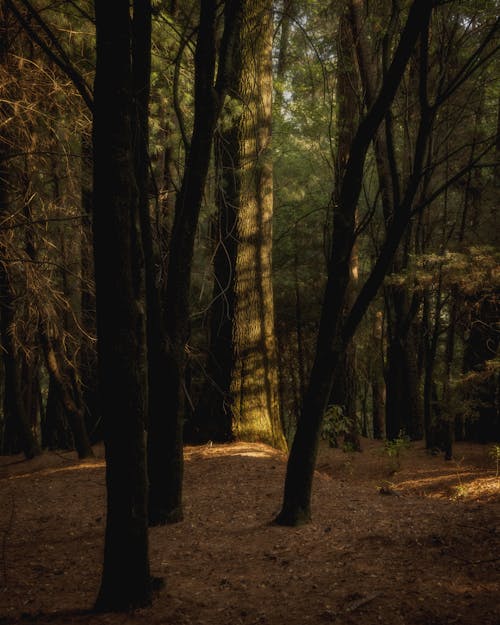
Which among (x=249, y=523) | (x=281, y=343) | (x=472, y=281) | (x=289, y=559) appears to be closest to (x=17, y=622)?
(x=289, y=559)

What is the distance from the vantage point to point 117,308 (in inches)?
135

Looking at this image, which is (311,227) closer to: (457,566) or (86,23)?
(86,23)

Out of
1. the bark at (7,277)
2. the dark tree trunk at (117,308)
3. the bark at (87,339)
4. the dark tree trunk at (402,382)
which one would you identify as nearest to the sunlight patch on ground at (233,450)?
the bark at (7,277)

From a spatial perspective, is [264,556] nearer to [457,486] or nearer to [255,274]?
[457,486]

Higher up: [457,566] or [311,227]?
[311,227]

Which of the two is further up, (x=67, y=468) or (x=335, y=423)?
(x=335, y=423)

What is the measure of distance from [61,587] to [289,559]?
1825 millimetres

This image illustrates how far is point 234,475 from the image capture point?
7016 millimetres

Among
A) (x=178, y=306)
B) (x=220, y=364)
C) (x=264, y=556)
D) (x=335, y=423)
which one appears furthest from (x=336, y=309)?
(x=335, y=423)

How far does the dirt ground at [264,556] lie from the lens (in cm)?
343

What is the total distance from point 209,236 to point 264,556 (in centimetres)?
558

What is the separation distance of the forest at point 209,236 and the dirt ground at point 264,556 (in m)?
0.12

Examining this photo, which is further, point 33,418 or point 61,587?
point 33,418

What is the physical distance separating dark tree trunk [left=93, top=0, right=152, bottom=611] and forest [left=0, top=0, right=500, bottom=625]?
14 millimetres
